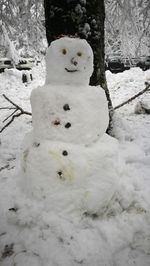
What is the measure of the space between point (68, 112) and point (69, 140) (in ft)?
0.90

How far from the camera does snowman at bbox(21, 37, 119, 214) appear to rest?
242 centimetres

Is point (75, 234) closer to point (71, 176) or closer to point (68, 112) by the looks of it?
point (71, 176)

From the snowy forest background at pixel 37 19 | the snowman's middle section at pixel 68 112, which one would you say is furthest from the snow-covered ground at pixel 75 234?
the snowy forest background at pixel 37 19

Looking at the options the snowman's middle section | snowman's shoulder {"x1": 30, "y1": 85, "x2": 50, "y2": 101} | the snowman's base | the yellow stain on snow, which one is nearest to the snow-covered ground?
the snowman's base

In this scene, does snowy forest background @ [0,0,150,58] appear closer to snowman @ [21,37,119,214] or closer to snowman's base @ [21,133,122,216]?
snowman @ [21,37,119,214]

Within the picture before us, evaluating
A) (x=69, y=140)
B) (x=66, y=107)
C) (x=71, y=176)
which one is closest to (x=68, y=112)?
(x=66, y=107)

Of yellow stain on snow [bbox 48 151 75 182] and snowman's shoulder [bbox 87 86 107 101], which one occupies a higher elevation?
snowman's shoulder [bbox 87 86 107 101]

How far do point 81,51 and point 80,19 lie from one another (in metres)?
1.81

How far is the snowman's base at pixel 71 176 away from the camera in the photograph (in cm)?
242

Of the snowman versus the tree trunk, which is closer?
the snowman

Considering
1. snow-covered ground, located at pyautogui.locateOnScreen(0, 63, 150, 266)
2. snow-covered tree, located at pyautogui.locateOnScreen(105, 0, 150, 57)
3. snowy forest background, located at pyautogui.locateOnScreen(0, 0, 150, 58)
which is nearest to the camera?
snow-covered ground, located at pyautogui.locateOnScreen(0, 63, 150, 266)

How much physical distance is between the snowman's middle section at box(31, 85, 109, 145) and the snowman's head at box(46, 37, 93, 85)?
0.09 meters

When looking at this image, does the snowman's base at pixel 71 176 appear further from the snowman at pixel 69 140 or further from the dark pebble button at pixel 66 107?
the dark pebble button at pixel 66 107

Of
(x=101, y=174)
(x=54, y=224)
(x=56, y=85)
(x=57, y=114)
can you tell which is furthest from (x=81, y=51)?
(x=54, y=224)
